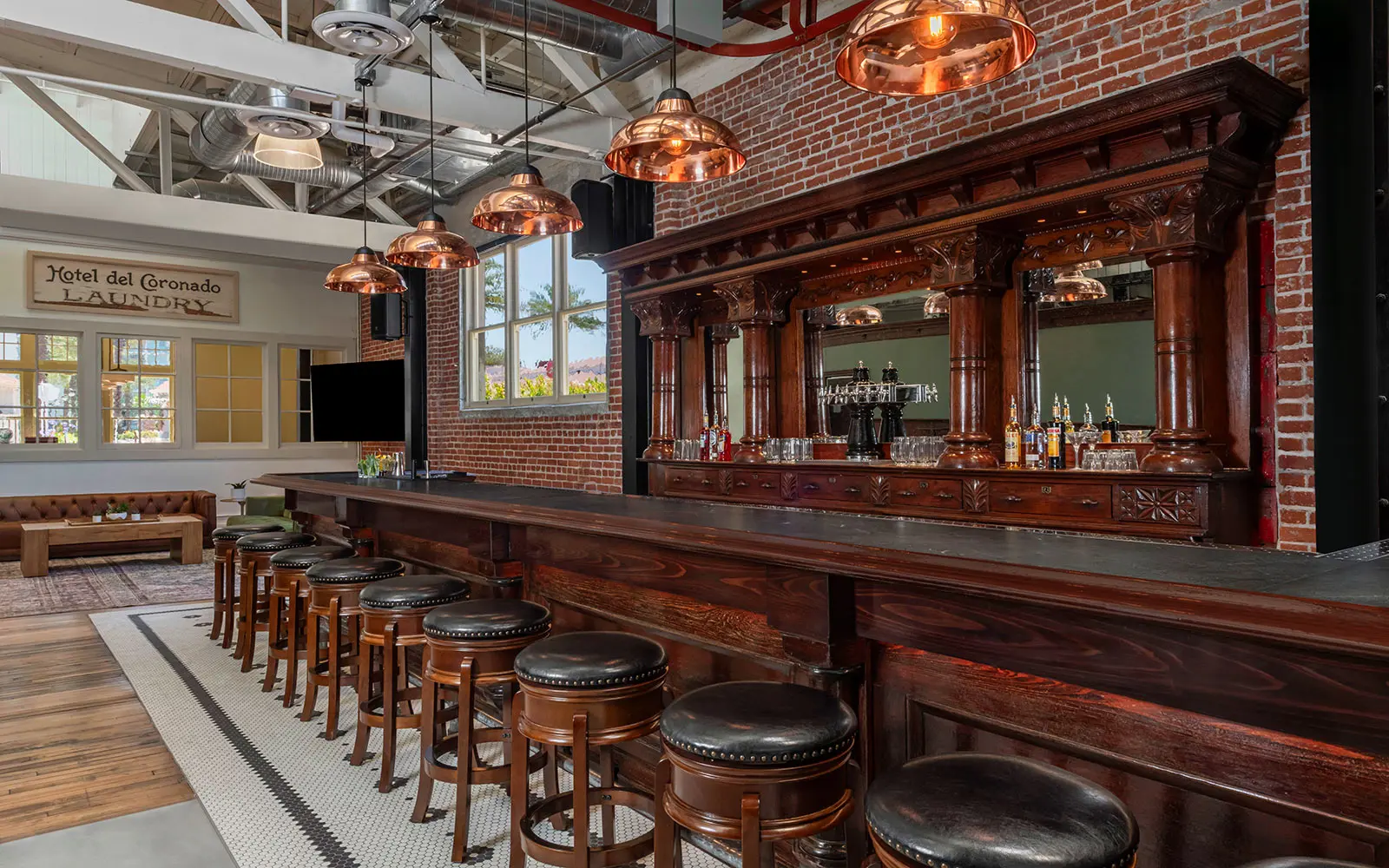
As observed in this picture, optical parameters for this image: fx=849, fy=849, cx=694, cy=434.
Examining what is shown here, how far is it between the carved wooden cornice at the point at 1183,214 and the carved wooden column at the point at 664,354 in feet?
10.2

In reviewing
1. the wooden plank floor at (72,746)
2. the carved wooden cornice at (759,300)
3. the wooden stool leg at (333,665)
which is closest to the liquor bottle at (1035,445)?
the carved wooden cornice at (759,300)

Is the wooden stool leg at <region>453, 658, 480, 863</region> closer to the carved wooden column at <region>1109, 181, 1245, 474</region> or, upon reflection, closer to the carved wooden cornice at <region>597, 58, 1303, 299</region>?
the carved wooden column at <region>1109, 181, 1245, 474</region>

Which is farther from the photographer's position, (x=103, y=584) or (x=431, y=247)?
(x=103, y=584)

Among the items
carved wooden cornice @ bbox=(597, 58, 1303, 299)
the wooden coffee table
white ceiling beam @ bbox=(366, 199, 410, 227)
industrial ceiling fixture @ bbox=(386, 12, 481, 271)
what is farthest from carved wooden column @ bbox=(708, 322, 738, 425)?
the wooden coffee table

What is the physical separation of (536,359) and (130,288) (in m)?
5.94

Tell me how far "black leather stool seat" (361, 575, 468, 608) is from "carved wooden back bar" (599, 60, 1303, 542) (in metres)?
2.24

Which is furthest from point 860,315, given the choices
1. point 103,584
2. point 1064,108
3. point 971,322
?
point 103,584

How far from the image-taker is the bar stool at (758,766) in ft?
5.40

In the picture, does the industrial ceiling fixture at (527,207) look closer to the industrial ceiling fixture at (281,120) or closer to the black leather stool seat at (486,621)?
the black leather stool seat at (486,621)

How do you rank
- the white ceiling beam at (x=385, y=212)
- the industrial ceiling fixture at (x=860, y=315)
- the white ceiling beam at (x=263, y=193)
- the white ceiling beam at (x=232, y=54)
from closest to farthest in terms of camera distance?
the white ceiling beam at (x=232, y=54) < the industrial ceiling fixture at (x=860, y=315) < the white ceiling beam at (x=263, y=193) < the white ceiling beam at (x=385, y=212)

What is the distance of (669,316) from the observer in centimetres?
606

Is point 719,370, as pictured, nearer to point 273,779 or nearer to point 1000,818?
point 273,779

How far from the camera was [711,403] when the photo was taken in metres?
6.12

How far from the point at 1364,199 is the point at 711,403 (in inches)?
153
